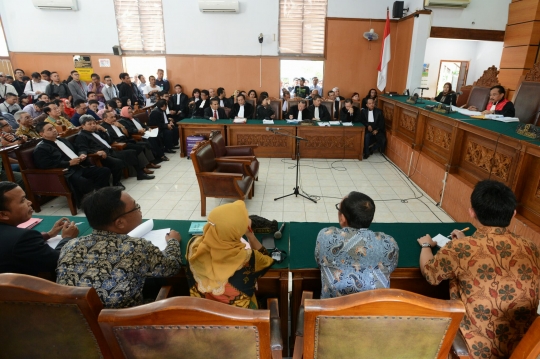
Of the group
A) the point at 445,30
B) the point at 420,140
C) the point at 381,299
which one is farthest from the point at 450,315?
the point at 445,30

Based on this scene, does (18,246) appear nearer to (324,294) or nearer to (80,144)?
(324,294)

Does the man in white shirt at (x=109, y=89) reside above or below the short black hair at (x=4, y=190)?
above

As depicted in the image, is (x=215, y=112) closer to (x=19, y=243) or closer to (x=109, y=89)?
(x=109, y=89)

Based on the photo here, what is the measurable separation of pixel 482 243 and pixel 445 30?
680 centimetres

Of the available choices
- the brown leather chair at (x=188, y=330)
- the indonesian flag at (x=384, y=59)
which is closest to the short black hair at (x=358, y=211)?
the brown leather chair at (x=188, y=330)

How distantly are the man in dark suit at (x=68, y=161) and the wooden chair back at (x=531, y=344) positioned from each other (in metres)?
4.25

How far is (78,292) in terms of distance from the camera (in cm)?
114

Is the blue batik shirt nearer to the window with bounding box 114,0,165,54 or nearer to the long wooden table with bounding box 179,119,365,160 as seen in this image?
the long wooden table with bounding box 179,119,365,160

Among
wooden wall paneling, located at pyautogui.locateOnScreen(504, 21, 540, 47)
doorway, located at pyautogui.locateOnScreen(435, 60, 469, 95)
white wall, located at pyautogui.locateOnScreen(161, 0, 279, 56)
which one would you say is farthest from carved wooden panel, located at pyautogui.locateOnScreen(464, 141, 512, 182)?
doorway, located at pyautogui.locateOnScreen(435, 60, 469, 95)

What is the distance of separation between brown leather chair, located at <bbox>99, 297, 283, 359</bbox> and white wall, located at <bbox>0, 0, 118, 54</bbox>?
906 cm

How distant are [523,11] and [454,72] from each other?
4.56m

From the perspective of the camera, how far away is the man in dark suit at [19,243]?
158cm

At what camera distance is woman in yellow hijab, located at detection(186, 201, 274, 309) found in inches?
56.9

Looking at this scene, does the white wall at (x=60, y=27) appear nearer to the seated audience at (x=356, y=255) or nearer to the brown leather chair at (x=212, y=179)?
the brown leather chair at (x=212, y=179)
